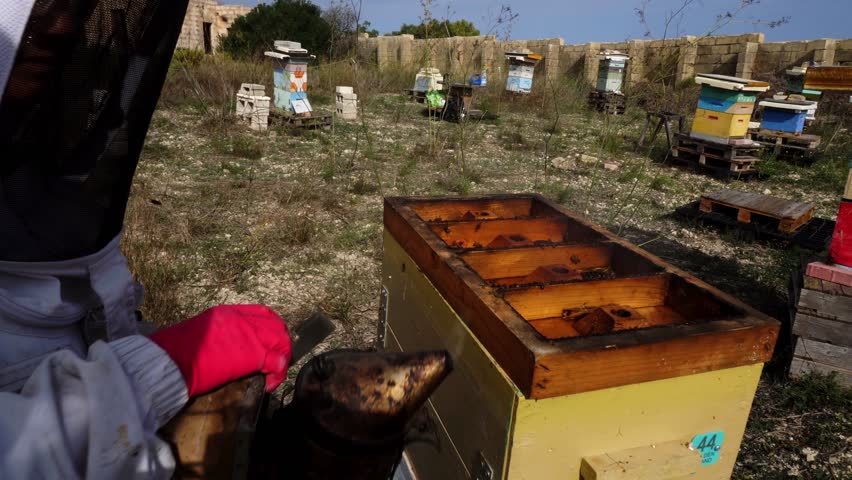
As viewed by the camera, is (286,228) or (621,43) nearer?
(286,228)

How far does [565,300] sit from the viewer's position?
128cm

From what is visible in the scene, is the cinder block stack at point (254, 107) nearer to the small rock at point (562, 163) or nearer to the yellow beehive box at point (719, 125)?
the small rock at point (562, 163)

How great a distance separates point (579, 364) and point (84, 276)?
0.81 meters

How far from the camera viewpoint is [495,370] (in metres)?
1.03

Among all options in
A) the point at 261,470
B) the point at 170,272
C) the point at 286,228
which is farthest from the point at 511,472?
the point at 286,228

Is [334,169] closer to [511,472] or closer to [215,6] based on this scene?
[511,472]

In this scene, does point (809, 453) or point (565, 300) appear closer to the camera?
point (565, 300)

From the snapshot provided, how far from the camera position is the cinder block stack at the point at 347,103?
760 centimetres

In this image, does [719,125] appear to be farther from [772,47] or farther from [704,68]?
[704,68]

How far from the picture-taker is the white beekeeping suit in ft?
2.10

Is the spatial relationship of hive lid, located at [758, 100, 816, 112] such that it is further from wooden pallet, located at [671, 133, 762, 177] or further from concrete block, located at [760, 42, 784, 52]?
concrete block, located at [760, 42, 784, 52]

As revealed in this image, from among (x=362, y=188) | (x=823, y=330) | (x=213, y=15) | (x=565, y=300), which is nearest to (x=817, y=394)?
(x=823, y=330)

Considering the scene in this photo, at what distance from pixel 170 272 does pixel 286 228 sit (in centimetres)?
94

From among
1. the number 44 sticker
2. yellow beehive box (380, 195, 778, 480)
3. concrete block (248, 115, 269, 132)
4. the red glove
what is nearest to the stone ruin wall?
concrete block (248, 115, 269, 132)
